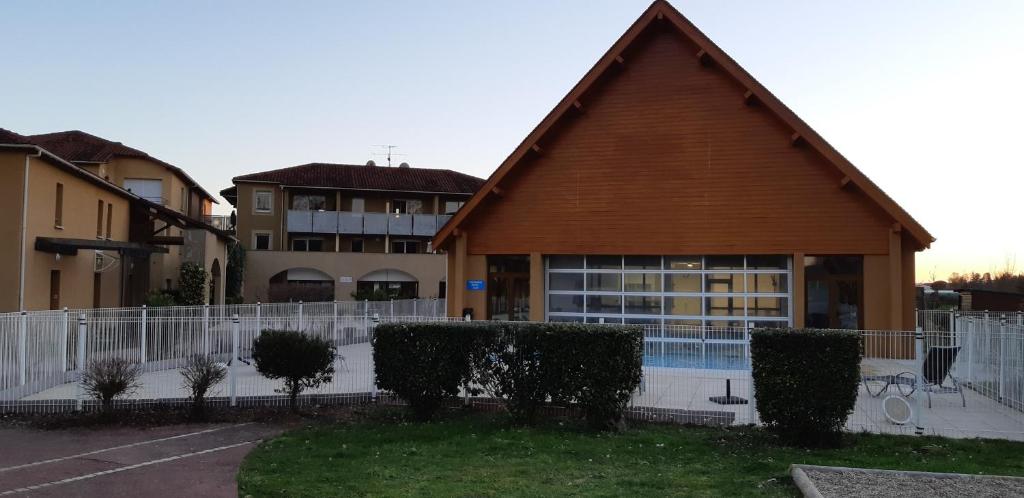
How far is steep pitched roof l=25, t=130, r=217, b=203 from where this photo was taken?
3500cm

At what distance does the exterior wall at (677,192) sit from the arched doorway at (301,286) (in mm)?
21762

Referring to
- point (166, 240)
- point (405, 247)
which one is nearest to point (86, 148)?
point (166, 240)

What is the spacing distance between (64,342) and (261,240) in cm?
3405

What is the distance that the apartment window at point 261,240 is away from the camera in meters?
47.4

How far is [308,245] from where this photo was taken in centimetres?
4847

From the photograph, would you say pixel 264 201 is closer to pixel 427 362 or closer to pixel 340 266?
pixel 340 266

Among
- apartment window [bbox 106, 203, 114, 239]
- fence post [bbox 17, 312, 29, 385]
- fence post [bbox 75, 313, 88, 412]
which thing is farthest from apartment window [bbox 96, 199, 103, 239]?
fence post [bbox 17, 312, 29, 385]

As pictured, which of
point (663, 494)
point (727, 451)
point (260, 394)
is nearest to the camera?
point (663, 494)

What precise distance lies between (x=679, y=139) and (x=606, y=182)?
224 cm

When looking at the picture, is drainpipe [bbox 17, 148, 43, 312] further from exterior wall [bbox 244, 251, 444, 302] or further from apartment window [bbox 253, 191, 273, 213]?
apartment window [bbox 253, 191, 273, 213]

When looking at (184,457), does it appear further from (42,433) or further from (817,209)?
(817,209)

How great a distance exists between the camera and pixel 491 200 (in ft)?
73.3

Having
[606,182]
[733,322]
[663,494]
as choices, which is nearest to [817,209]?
[733,322]

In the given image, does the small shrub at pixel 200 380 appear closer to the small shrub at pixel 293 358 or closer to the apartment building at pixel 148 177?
the small shrub at pixel 293 358
